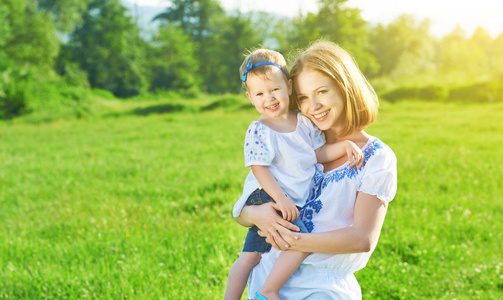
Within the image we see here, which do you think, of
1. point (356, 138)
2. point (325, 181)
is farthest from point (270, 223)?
point (356, 138)

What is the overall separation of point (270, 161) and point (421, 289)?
8.92 feet

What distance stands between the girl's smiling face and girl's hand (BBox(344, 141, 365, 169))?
0.37 meters

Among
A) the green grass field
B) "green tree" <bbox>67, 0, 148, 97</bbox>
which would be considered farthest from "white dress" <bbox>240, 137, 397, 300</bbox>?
"green tree" <bbox>67, 0, 148, 97</bbox>

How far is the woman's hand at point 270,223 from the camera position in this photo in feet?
6.85

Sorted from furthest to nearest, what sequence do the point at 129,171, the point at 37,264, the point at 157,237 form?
1. the point at 129,171
2. the point at 157,237
3. the point at 37,264

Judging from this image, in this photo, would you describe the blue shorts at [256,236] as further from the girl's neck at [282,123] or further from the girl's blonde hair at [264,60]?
the girl's blonde hair at [264,60]

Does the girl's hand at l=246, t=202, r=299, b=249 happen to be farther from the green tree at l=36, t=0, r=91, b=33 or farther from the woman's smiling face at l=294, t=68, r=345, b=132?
the green tree at l=36, t=0, r=91, b=33

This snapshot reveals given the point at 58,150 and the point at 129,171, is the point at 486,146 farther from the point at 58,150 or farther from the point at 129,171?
the point at 58,150

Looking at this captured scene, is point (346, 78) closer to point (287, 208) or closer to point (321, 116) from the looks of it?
point (321, 116)

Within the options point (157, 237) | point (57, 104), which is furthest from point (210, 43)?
point (157, 237)

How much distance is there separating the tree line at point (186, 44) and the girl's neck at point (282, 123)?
30.6 meters

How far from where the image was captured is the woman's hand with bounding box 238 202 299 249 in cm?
209

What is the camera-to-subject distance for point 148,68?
46.2 meters

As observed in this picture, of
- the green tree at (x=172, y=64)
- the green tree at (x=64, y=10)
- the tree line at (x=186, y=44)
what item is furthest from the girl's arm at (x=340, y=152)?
the green tree at (x=64, y=10)
